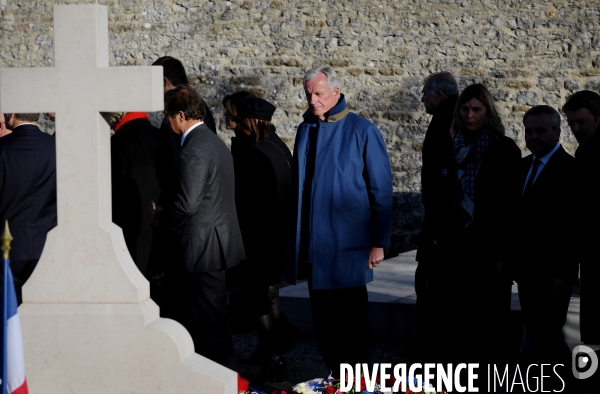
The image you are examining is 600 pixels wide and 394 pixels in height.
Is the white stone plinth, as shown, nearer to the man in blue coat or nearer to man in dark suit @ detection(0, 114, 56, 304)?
the man in blue coat

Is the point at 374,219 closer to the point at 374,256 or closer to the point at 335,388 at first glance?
the point at 374,256

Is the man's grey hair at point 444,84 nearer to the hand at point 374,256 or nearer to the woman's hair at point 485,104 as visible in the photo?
the woman's hair at point 485,104

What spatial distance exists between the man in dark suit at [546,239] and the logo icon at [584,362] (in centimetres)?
5

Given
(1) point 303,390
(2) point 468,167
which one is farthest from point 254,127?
(1) point 303,390

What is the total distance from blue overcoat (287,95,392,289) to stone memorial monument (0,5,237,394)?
1468 mm

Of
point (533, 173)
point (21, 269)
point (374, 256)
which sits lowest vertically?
point (21, 269)

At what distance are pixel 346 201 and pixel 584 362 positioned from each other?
4.61 ft

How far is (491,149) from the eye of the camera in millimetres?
4332

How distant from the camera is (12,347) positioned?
2.31 meters

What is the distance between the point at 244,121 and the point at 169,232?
42.0 inches

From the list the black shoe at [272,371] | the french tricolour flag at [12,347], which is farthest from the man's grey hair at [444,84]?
the french tricolour flag at [12,347]

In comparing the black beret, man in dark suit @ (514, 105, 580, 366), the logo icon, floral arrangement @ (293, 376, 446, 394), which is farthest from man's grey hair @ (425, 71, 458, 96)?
floral arrangement @ (293, 376, 446, 394)

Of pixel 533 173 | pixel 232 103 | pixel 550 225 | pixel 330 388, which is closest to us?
pixel 330 388

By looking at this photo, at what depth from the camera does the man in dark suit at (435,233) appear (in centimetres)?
451
